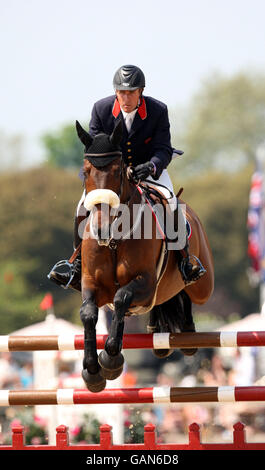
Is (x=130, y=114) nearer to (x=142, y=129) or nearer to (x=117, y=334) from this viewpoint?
(x=142, y=129)

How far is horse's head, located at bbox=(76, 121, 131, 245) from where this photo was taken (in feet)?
23.8

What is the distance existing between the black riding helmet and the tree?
5965 cm

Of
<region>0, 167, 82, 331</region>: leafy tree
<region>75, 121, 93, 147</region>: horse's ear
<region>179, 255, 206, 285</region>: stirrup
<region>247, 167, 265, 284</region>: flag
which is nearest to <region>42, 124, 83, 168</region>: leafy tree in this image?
<region>0, 167, 82, 331</region>: leafy tree

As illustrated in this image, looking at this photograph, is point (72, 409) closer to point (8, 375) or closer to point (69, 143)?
point (8, 375)

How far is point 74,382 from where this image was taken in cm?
1405

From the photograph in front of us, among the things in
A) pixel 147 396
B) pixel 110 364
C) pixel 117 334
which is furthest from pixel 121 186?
pixel 147 396

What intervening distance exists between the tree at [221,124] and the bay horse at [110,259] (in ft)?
196

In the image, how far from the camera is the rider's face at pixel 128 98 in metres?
8.06

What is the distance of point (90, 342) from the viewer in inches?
305

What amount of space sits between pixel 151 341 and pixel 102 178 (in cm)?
160

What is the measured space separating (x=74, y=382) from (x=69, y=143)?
7451 cm

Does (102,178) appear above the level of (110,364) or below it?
above

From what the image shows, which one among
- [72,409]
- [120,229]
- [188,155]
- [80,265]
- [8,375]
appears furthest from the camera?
[188,155]
